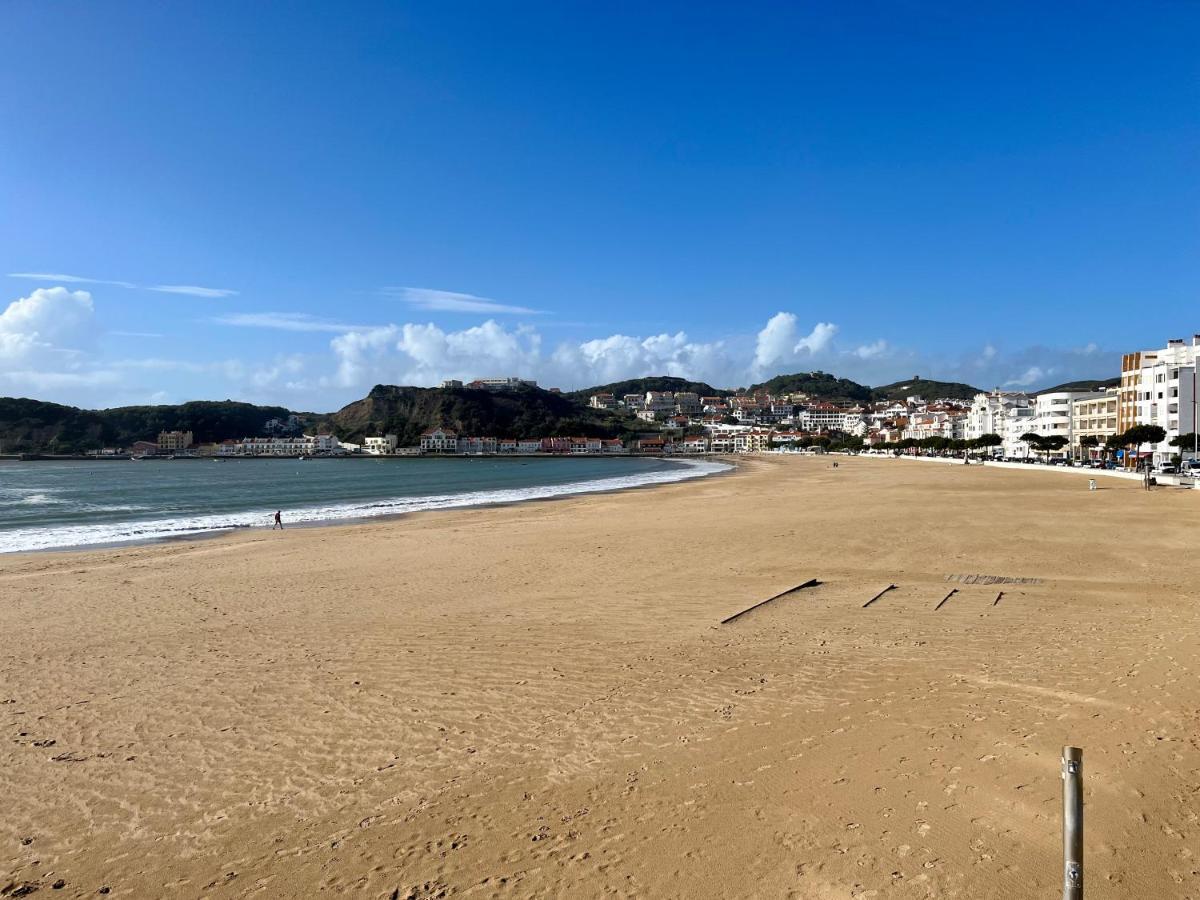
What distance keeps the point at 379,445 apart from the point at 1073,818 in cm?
16853

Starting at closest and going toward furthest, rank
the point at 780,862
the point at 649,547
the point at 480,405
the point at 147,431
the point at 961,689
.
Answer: the point at 780,862 → the point at 961,689 → the point at 649,547 → the point at 147,431 → the point at 480,405

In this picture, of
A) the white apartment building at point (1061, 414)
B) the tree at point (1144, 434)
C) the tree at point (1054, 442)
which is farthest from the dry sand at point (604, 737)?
the white apartment building at point (1061, 414)

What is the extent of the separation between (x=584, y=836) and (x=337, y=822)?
158 cm

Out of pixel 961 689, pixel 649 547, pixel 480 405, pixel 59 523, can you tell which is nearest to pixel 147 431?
pixel 480 405

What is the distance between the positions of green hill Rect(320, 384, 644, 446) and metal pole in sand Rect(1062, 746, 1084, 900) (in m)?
174

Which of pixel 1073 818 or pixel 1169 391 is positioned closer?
pixel 1073 818

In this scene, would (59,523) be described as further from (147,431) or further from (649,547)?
(147,431)

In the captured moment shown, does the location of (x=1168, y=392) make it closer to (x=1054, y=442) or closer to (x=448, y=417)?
(x=1054, y=442)

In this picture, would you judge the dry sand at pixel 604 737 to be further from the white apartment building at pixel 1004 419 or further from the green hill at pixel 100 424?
the green hill at pixel 100 424

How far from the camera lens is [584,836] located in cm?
433

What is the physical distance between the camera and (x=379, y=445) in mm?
163250

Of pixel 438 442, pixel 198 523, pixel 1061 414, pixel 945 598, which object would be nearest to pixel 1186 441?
pixel 1061 414

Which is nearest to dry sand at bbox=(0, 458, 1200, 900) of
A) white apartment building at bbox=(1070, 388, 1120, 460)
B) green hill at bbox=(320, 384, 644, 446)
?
white apartment building at bbox=(1070, 388, 1120, 460)

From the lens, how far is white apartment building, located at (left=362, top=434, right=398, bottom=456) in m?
162
